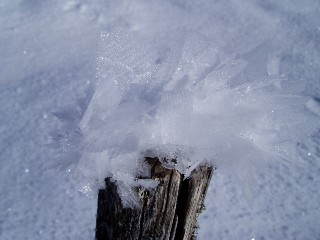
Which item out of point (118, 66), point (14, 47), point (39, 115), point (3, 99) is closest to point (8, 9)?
point (14, 47)

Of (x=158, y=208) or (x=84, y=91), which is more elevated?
(x=158, y=208)

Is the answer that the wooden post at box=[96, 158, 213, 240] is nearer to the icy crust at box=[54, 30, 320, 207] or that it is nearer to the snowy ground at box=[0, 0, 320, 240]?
the icy crust at box=[54, 30, 320, 207]

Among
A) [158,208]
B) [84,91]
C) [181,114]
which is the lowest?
[84,91]

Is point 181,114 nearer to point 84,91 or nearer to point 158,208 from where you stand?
point 158,208

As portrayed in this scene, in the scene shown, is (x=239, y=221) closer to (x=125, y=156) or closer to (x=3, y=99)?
(x=125, y=156)

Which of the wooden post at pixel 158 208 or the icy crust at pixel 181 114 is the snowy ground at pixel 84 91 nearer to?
the wooden post at pixel 158 208

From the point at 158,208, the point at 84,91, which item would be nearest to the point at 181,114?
the point at 158,208

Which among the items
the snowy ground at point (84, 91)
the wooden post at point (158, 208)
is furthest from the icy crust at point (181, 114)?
the snowy ground at point (84, 91)
